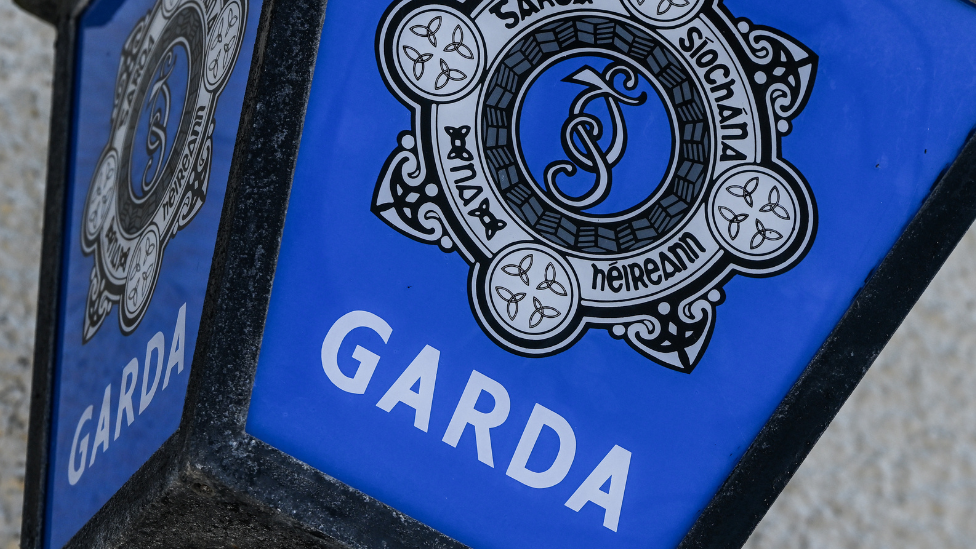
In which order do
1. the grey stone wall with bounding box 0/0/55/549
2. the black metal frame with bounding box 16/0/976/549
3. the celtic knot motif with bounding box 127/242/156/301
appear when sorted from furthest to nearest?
1. the grey stone wall with bounding box 0/0/55/549
2. the celtic knot motif with bounding box 127/242/156/301
3. the black metal frame with bounding box 16/0/976/549

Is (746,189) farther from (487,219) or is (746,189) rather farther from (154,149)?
(154,149)

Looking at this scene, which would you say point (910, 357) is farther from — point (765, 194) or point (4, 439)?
point (4, 439)

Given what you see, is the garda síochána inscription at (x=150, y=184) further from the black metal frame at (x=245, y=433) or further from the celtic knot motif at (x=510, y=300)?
the celtic knot motif at (x=510, y=300)

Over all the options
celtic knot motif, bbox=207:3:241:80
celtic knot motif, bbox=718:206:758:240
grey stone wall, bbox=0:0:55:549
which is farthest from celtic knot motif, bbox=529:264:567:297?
grey stone wall, bbox=0:0:55:549

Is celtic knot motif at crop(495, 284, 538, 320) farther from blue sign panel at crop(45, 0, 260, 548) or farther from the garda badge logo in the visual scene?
blue sign panel at crop(45, 0, 260, 548)

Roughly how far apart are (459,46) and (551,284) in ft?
0.46

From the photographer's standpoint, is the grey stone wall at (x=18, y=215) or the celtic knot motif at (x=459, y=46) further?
the grey stone wall at (x=18, y=215)

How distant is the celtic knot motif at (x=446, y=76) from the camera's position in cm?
50

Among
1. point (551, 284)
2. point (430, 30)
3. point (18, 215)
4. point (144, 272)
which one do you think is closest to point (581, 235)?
point (551, 284)

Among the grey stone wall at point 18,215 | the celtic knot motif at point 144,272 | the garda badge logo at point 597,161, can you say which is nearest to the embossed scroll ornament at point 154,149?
the celtic knot motif at point 144,272

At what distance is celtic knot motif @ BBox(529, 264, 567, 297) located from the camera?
506 millimetres

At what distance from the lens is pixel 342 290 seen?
0.48m

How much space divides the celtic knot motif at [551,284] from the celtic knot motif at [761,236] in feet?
0.39

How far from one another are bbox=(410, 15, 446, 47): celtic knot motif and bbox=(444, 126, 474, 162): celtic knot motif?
1.9 inches
